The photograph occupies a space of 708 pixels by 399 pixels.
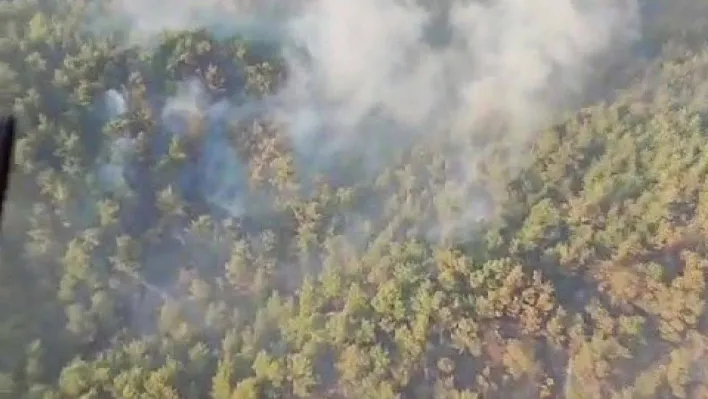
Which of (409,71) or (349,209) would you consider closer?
(349,209)

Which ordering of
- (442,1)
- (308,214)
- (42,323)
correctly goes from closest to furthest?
(42,323), (308,214), (442,1)

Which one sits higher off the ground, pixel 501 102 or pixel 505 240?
pixel 501 102

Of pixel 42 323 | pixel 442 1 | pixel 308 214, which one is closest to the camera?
pixel 42 323

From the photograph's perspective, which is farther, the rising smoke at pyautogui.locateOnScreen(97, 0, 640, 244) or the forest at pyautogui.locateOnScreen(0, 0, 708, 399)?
the rising smoke at pyautogui.locateOnScreen(97, 0, 640, 244)

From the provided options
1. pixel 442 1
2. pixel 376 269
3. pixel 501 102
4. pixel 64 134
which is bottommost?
pixel 376 269

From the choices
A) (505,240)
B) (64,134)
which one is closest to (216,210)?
(64,134)

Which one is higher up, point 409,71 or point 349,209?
point 409,71

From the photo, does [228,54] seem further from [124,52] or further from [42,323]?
[42,323]

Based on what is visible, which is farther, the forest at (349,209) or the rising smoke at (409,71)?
the rising smoke at (409,71)
